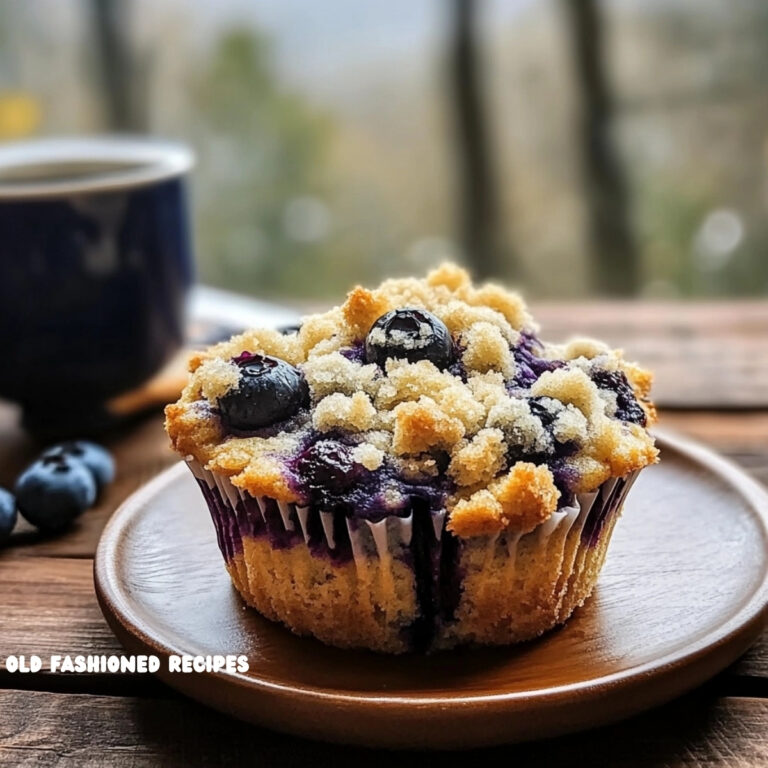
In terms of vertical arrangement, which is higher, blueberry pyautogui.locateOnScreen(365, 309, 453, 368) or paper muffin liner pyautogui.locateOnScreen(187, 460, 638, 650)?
blueberry pyautogui.locateOnScreen(365, 309, 453, 368)

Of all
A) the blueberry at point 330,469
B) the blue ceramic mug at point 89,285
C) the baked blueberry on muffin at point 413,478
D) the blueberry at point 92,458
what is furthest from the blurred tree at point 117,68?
the blueberry at point 330,469

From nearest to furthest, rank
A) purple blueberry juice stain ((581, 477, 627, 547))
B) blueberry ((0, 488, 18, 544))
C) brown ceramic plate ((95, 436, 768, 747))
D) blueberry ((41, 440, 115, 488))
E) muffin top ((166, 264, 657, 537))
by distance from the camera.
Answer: brown ceramic plate ((95, 436, 768, 747))
muffin top ((166, 264, 657, 537))
purple blueberry juice stain ((581, 477, 627, 547))
blueberry ((0, 488, 18, 544))
blueberry ((41, 440, 115, 488))

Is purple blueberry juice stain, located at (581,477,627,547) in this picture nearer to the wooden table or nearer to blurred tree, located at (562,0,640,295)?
the wooden table

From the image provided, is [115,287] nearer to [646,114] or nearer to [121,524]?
[121,524]

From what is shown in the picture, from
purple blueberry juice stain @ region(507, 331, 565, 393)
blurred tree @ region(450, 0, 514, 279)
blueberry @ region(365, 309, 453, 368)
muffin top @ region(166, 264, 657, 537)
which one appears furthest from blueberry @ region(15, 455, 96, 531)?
blurred tree @ region(450, 0, 514, 279)

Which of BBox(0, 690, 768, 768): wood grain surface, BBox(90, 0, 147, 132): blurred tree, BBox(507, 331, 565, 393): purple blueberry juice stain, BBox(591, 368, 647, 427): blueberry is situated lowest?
BBox(0, 690, 768, 768): wood grain surface

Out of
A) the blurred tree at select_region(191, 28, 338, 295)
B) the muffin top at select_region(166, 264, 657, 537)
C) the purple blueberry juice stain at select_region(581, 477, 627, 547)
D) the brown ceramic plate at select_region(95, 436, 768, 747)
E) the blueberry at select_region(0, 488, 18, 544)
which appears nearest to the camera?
the brown ceramic plate at select_region(95, 436, 768, 747)

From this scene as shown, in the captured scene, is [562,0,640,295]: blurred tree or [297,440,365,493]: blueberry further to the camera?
[562,0,640,295]: blurred tree
